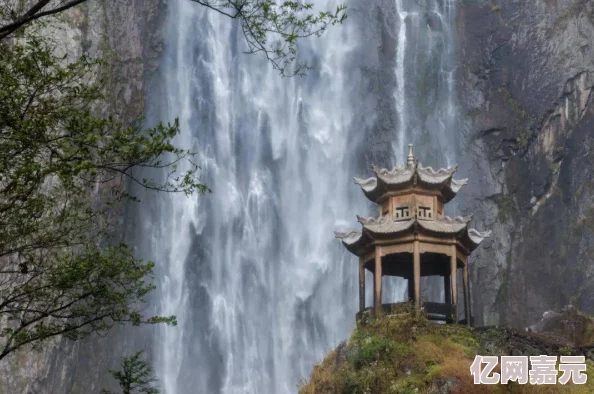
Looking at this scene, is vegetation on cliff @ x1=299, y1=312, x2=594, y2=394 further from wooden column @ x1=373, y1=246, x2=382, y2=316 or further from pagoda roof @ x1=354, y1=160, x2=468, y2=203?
pagoda roof @ x1=354, y1=160, x2=468, y2=203

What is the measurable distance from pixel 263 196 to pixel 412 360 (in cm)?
2497

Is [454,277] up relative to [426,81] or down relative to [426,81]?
down

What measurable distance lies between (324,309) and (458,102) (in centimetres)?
1371

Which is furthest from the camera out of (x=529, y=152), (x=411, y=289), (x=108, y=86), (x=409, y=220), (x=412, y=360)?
(x=529, y=152)

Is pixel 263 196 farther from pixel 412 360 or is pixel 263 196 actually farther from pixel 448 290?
pixel 412 360

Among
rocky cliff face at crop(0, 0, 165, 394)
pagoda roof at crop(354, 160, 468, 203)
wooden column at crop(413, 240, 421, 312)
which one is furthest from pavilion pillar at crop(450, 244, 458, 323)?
rocky cliff face at crop(0, 0, 165, 394)

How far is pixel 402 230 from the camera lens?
18188 mm

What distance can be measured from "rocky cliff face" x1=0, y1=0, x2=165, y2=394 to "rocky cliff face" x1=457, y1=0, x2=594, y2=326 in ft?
57.6

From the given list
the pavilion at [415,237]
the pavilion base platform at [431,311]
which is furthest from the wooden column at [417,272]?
the pavilion base platform at [431,311]

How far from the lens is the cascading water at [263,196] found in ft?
116

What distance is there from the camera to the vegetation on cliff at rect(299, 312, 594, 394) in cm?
1430

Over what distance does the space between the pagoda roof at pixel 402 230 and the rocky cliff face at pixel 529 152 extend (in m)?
14.3

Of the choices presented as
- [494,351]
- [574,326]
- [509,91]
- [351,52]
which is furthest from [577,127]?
[494,351]

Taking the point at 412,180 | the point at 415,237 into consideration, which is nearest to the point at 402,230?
the point at 415,237
